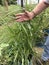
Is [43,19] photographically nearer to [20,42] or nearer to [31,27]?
[31,27]

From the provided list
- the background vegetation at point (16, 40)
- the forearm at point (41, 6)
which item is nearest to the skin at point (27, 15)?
the forearm at point (41, 6)

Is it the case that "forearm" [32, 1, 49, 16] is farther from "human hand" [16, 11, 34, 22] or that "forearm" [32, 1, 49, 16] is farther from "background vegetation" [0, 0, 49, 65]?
"background vegetation" [0, 0, 49, 65]

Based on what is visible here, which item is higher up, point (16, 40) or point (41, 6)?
point (41, 6)

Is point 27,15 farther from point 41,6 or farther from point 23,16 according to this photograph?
point 41,6

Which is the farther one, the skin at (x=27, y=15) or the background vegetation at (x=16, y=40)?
the background vegetation at (x=16, y=40)

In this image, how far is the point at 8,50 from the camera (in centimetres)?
231

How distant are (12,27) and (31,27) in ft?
0.68

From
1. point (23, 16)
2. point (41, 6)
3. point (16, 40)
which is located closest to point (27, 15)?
point (23, 16)

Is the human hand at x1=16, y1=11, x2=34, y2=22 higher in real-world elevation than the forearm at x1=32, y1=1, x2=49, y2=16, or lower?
lower

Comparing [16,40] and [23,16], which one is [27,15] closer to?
[23,16]

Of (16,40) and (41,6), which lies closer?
(41,6)

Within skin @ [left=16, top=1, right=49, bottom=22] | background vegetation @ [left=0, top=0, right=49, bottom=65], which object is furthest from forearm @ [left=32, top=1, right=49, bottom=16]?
background vegetation @ [left=0, top=0, right=49, bottom=65]

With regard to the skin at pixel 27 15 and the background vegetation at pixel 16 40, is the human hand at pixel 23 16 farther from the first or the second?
the background vegetation at pixel 16 40

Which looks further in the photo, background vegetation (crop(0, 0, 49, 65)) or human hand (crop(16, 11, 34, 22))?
background vegetation (crop(0, 0, 49, 65))
